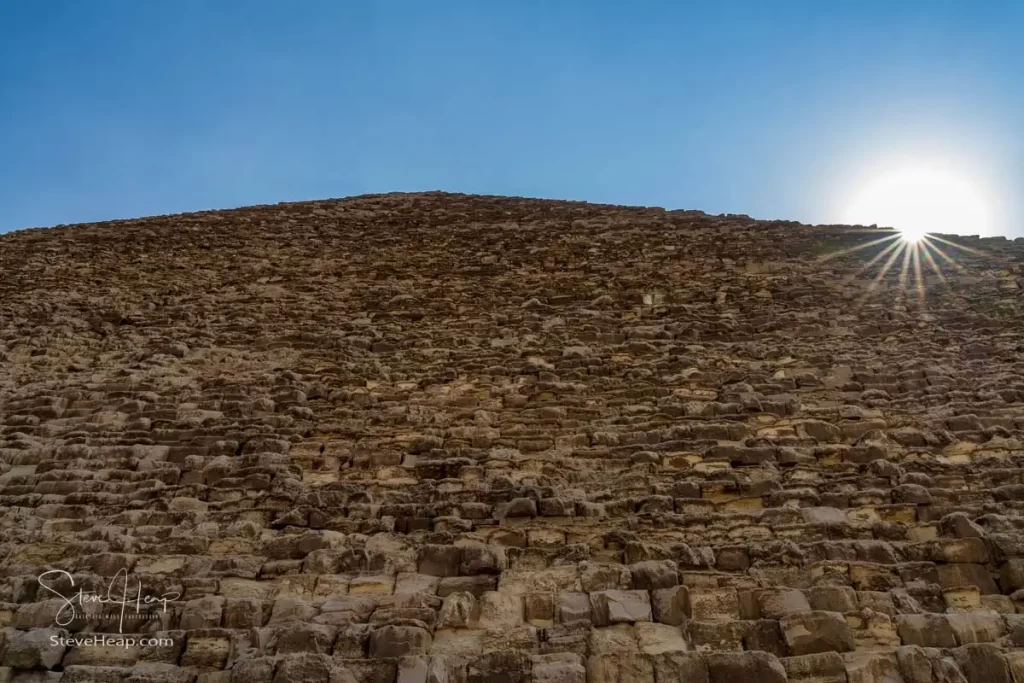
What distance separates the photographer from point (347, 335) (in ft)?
19.6

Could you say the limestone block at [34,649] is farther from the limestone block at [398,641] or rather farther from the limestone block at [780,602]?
the limestone block at [780,602]

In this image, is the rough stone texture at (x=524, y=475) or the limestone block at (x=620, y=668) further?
the rough stone texture at (x=524, y=475)

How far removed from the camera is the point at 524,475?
3941 millimetres

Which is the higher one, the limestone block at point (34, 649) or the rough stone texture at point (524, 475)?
the rough stone texture at point (524, 475)

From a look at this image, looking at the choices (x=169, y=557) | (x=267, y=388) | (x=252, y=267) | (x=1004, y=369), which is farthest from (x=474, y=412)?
(x=252, y=267)

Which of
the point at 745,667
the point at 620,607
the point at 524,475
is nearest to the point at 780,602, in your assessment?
the point at 745,667

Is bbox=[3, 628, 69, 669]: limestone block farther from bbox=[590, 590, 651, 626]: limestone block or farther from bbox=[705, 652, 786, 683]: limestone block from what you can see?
bbox=[705, 652, 786, 683]: limestone block

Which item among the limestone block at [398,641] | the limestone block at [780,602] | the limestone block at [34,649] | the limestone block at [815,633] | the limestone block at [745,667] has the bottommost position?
the limestone block at [34,649]

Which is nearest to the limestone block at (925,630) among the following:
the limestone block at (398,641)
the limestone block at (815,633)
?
the limestone block at (815,633)

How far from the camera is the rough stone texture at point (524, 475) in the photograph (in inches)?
113

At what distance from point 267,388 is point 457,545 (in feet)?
7.30

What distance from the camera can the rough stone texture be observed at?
113 inches

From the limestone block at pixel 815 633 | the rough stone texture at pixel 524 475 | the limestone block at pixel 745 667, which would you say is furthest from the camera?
the rough stone texture at pixel 524 475

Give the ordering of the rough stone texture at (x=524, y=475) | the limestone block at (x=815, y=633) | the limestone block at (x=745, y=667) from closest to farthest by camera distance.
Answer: the limestone block at (x=745, y=667)
the limestone block at (x=815, y=633)
the rough stone texture at (x=524, y=475)
